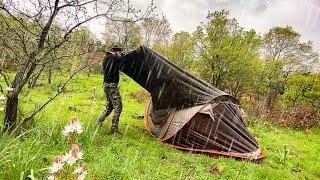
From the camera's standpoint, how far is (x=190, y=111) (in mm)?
9695

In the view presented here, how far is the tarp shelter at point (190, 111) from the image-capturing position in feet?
30.7

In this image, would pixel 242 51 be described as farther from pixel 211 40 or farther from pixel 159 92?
Answer: pixel 159 92

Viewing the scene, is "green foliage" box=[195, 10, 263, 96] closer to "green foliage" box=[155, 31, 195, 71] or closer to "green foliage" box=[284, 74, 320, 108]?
"green foliage" box=[284, 74, 320, 108]

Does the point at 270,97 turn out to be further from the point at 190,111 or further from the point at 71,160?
the point at 71,160

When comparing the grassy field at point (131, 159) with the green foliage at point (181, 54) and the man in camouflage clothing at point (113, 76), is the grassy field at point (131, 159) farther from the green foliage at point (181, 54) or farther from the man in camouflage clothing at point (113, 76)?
the green foliage at point (181, 54)

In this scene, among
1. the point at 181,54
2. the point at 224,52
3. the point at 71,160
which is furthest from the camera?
the point at 181,54

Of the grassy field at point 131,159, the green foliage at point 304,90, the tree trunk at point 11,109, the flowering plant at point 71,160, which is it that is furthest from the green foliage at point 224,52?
the flowering plant at point 71,160

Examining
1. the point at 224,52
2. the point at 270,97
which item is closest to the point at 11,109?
the point at 224,52

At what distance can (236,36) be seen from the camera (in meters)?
23.3

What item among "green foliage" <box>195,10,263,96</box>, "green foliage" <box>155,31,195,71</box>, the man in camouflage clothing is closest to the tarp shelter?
the man in camouflage clothing

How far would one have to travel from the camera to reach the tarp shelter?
936cm

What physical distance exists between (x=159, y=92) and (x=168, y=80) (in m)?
0.57

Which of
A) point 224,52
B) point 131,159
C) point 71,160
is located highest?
point 224,52

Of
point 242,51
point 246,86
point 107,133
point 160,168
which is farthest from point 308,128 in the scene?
point 160,168
